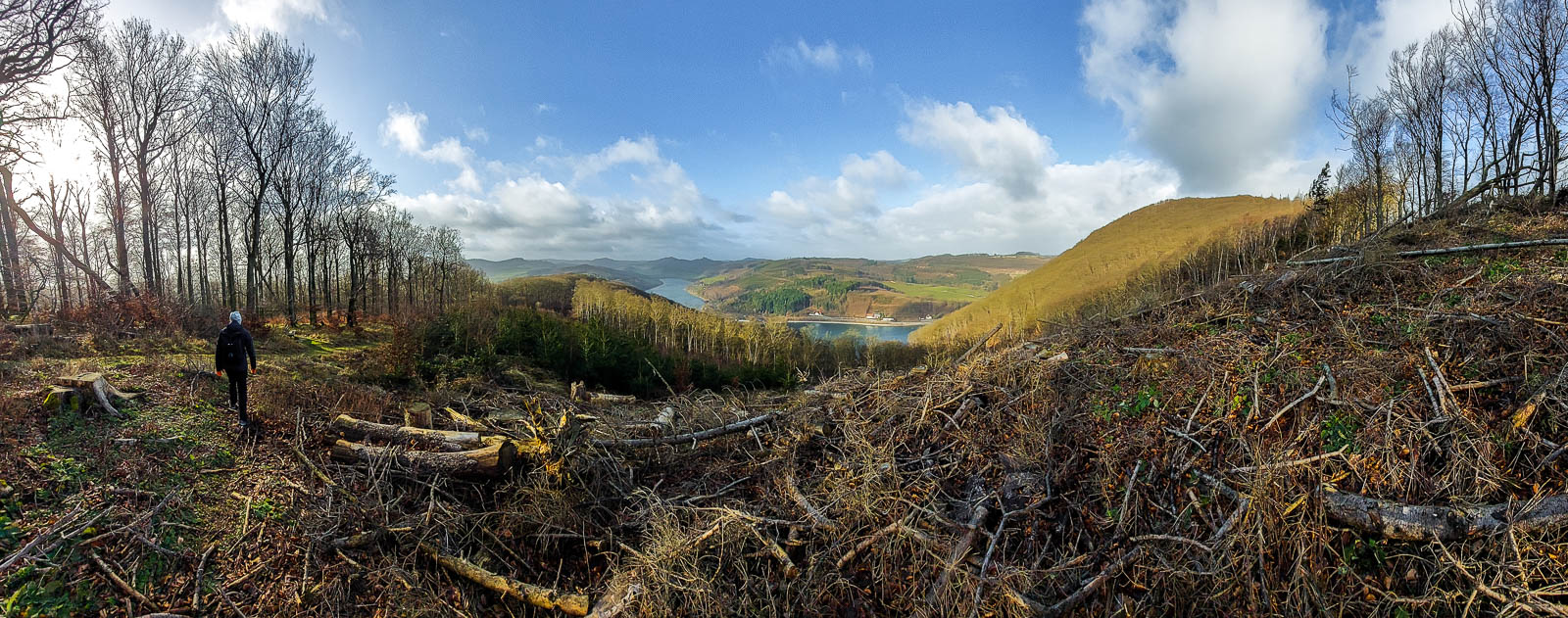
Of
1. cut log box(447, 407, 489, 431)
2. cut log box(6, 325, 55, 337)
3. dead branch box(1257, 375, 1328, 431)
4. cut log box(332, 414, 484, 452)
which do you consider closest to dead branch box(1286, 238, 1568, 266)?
dead branch box(1257, 375, 1328, 431)

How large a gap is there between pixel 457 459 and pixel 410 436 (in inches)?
48.8

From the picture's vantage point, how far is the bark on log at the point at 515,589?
446 centimetres

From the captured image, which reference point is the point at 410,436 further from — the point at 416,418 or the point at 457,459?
the point at 457,459

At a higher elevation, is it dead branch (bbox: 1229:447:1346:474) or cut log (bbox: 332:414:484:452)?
dead branch (bbox: 1229:447:1346:474)

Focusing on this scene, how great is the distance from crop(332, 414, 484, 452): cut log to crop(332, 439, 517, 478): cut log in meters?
0.31

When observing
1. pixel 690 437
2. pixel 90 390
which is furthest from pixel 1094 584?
pixel 90 390

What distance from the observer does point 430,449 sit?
20.7 feet

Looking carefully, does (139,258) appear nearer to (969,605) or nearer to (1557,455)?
(969,605)

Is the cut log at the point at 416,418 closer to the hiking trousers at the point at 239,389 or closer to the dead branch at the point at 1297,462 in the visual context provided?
the hiking trousers at the point at 239,389

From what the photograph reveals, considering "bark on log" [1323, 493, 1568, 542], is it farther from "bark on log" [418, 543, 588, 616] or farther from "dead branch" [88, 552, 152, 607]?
"dead branch" [88, 552, 152, 607]

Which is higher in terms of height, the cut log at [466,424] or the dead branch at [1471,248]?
the dead branch at [1471,248]

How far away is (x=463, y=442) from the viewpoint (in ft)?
20.6

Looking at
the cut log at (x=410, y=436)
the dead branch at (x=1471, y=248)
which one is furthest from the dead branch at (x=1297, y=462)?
the cut log at (x=410, y=436)

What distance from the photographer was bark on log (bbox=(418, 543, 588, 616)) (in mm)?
4457
